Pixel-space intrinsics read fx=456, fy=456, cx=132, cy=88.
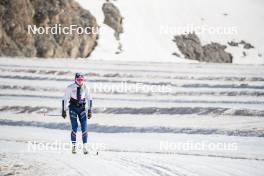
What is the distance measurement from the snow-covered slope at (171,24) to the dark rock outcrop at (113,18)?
0.63 meters

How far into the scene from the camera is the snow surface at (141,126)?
32.6ft

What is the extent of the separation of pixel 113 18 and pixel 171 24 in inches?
373

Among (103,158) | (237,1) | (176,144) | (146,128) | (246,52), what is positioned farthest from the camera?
(237,1)

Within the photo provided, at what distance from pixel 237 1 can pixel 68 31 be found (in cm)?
3835

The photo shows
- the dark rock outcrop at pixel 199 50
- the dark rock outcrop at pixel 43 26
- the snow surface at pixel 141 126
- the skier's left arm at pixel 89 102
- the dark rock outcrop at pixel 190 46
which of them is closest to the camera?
the snow surface at pixel 141 126

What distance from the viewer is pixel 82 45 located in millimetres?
49594

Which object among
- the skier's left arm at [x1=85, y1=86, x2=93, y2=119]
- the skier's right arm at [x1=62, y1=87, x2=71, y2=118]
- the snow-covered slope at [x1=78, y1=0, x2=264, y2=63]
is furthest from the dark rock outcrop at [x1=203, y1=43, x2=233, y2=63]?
the skier's right arm at [x1=62, y1=87, x2=71, y2=118]

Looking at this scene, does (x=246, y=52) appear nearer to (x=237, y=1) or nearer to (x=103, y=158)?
(x=237, y=1)

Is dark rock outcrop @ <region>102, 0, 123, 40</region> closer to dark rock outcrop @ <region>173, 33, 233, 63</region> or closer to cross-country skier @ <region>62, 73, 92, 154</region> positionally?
dark rock outcrop @ <region>173, 33, 233, 63</region>

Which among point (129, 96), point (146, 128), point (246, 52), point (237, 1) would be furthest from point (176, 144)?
point (237, 1)

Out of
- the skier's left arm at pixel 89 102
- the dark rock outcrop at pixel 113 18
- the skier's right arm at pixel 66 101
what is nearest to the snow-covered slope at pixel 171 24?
the dark rock outcrop at pixel 113 18

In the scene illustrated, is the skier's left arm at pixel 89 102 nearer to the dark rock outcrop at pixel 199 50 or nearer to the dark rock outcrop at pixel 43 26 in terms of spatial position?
the dark rock outcrop at pixel 43 26

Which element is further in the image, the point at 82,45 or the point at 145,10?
the point at 145,10

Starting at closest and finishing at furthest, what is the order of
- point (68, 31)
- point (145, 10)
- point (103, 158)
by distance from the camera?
point (103, 158)
point (68, 31)
point (145, 10)
